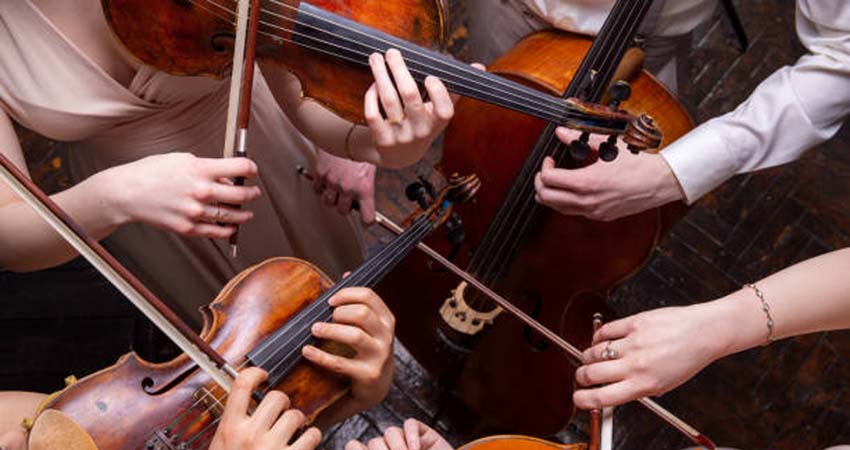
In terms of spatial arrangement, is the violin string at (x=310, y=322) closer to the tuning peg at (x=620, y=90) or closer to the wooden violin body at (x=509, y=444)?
the wooden violin body at (x=509, y=444)

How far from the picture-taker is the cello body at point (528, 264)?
2.06 meters

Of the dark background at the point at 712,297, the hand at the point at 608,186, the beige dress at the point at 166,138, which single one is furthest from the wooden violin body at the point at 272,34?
the dark background at the point at 712,297

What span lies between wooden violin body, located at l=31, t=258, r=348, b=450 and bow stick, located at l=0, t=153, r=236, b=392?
0.34 ft

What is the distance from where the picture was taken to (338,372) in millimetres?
1675

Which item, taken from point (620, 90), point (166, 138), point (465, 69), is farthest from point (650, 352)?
point (166, 138)

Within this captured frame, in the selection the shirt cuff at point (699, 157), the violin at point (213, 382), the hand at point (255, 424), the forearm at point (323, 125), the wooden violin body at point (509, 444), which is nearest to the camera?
the hand at point (255, 424)

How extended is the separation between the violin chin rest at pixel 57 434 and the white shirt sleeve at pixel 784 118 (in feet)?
4.55

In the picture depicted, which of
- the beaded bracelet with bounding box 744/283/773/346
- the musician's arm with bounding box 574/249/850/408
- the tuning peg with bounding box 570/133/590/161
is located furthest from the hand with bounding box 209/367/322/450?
the beaded bracelet with bounding box 744/283/773/346

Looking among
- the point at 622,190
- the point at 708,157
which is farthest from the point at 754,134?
the point at 622,190

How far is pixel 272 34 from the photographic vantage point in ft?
5.26

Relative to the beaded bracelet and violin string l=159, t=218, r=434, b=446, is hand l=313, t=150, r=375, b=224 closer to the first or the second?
violin string l=159, t=218, r=434, b=446

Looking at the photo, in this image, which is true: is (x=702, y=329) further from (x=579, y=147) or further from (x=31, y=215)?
(x=31, y=215)

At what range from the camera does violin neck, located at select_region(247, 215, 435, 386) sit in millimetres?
1616

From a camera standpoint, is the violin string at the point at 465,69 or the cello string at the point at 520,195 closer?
the violin string at the point at 465,69
